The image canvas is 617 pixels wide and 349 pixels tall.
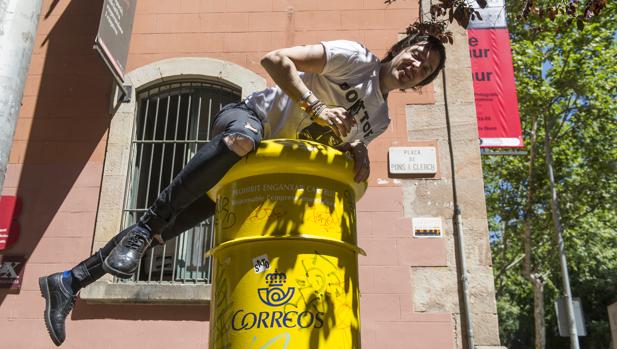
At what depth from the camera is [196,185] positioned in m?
2.26

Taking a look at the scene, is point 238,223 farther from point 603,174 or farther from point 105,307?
point 603,174

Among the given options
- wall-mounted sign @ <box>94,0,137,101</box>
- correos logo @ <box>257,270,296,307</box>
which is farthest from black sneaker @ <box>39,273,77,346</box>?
wall-mounted sign @ <box>94,0,137,101</box>

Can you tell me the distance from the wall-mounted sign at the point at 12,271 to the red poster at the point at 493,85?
5.98m

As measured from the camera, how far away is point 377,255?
5.10 metres

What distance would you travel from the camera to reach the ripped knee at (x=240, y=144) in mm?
2088

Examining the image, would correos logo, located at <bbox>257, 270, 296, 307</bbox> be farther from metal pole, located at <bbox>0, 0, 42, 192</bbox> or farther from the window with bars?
the window with bars

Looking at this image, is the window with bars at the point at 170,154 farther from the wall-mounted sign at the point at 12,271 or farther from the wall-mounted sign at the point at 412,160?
the wall-mounted sign at the point at 412,160

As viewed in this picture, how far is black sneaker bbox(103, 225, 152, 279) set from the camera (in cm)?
239

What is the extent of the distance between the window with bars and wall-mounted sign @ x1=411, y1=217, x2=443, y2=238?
84.7 inches

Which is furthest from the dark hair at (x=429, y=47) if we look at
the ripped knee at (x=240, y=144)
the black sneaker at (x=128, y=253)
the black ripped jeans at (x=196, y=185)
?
the black sneaker at (x=128, y=253)

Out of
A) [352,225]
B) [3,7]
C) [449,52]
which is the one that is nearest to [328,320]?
[352,225]

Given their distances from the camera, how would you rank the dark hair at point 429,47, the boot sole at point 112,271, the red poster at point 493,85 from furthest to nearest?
the red poster at point 493,85, the dark hair at point 429,47, the boot sole at point 112,271

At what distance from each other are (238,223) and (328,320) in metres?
0.53

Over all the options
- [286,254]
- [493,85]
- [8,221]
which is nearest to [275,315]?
[286,254]
